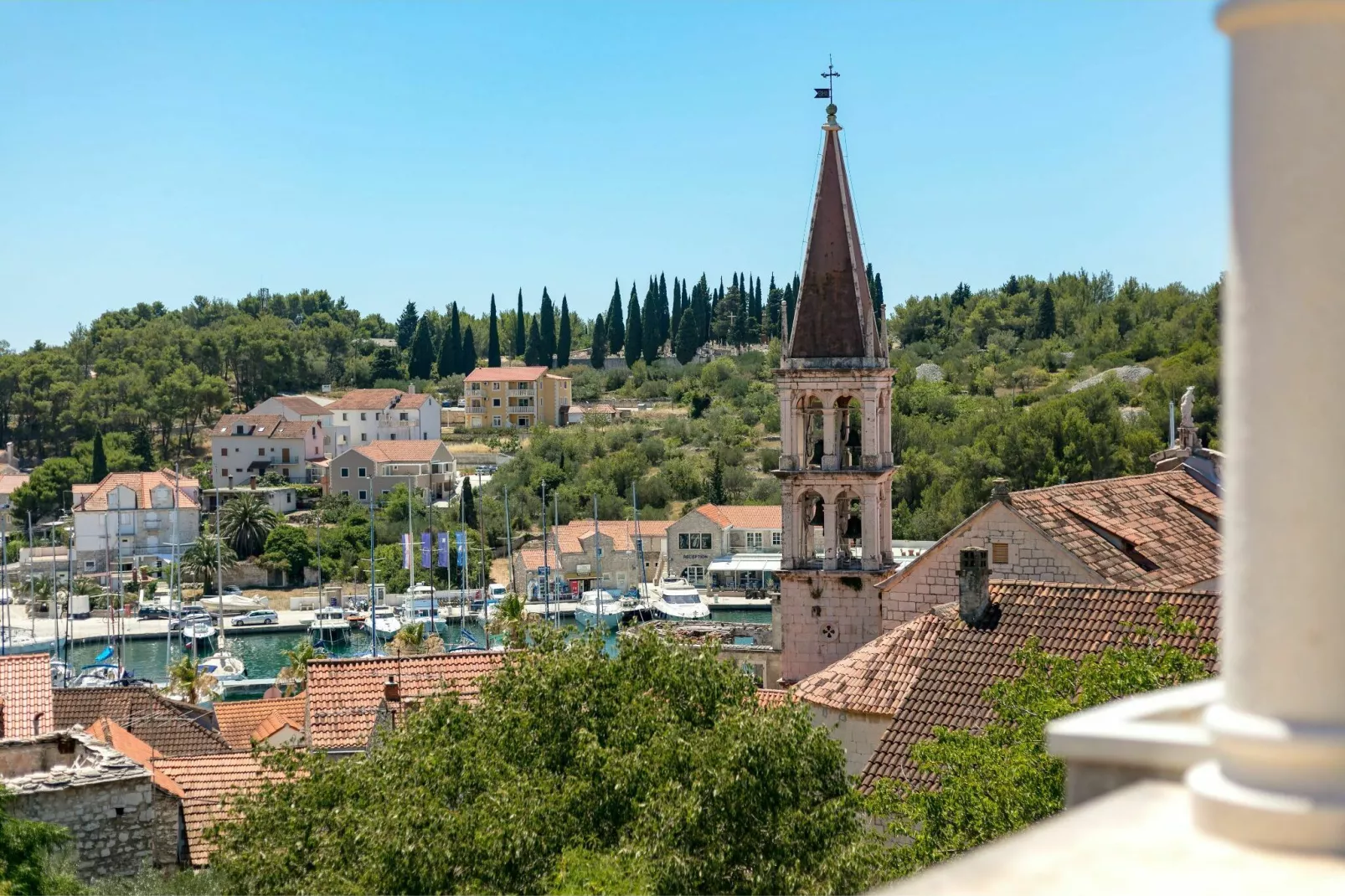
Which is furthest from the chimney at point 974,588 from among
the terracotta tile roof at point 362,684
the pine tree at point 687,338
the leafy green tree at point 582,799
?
the pine tree at point 687,338

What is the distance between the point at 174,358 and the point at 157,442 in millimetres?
19317

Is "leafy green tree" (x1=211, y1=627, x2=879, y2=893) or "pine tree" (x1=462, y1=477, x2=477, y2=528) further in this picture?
"pine tree" (x1=462, y1=477, x2=477, y2=528)

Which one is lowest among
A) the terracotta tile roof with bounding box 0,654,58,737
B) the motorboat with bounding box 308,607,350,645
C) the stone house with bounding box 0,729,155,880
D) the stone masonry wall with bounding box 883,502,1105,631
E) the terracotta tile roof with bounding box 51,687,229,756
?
the motorboat with bounding box 308,607,350,645

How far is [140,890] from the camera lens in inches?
686

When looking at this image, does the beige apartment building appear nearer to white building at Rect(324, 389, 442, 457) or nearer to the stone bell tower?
white building at Rect(324, 389, 442, 457)

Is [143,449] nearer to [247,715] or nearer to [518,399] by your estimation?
[518,399]

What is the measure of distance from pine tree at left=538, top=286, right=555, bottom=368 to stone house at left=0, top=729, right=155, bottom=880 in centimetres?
13072

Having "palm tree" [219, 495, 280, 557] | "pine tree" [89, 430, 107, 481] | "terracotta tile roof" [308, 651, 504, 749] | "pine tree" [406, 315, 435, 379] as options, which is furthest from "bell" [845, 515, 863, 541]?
"pine tree" [406, 315, 435, 379]

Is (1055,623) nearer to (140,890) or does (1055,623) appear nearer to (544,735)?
(544,735)

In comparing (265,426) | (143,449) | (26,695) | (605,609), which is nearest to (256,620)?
(605,609)

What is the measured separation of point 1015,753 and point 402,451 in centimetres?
10088

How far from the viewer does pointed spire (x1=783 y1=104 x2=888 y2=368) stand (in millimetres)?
28094

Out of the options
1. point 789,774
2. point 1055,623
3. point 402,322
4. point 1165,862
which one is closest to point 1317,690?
point 1165,862

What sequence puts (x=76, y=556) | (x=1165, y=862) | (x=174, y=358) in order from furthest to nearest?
1. (x=174, y=358)
2. (x=76, y=556)
3. (x=1165, y=862)
